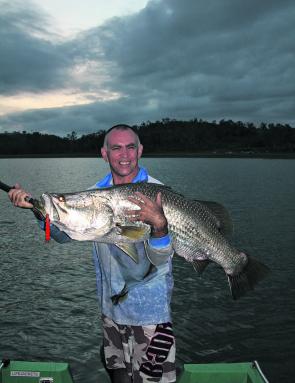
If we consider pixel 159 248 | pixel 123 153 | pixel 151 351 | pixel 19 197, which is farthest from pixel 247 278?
pixel 19 197

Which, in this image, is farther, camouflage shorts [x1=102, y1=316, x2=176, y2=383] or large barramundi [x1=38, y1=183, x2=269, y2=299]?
camouflage shorts [x1=102, y1=316, x2=176, y2=383]

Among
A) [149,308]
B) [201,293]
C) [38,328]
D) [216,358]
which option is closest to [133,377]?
[149,308]

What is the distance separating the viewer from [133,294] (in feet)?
16.7

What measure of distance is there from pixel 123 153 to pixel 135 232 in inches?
43.8

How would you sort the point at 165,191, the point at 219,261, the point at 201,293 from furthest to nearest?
the point at 201,293 < the point at 219,261 < the point at 165,191

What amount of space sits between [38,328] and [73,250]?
8.05 metres

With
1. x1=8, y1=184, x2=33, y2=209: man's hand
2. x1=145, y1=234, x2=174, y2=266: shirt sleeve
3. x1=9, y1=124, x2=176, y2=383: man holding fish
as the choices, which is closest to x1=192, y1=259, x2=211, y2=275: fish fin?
x1=9, y1=124, x2=176, y2=383: man holding fish

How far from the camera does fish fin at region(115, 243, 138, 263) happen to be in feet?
15.9

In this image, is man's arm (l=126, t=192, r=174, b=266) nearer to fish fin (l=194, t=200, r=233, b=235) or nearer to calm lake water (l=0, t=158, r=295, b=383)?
fish fin (l=194, t=200, r=233, b=235)

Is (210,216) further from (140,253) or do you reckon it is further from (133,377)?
(133,377)

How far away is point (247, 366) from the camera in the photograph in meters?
5.95

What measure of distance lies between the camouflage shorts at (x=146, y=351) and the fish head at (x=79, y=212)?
1.38 meters

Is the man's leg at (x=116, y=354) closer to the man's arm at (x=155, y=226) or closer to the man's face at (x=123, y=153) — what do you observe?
the man's arm at (x=155, y=226)

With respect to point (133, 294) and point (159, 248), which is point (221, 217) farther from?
point (133, 294)
